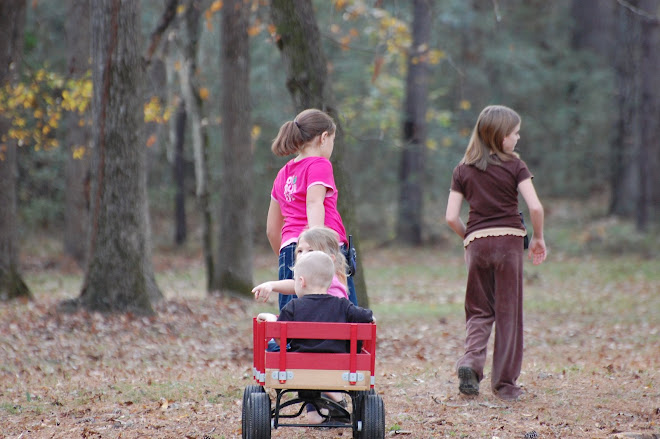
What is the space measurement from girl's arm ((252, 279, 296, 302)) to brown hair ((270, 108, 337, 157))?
1008mm

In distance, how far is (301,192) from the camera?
201 inches

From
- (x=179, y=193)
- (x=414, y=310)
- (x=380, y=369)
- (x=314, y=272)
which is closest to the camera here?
(x=314, y=272)

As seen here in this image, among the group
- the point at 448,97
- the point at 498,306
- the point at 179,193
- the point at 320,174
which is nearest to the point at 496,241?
the point at 498,306

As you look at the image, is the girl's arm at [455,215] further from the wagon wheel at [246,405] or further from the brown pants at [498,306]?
the wagon wheel at [246,405]

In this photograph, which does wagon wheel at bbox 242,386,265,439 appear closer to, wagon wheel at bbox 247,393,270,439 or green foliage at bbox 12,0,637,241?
wagon wheel at bbox 247,393,270,439

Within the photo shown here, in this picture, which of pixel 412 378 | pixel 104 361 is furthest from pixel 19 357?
pixel 412 378

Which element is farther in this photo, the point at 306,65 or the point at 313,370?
the point at 306,65

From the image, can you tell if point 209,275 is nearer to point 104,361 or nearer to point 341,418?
point 104,361

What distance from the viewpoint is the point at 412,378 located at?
6.89 meters

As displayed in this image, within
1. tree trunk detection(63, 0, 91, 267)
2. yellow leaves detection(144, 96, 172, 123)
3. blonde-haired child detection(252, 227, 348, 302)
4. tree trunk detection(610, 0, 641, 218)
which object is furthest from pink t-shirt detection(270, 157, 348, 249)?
tree trunk detection(610, 0, 641, 218)

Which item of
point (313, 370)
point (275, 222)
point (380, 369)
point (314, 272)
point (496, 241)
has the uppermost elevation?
point (275, 222)

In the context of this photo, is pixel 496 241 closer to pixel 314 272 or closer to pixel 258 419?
pixel 314 272

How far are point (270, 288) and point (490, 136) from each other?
2.27m

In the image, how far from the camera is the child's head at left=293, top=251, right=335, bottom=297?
4422mm
